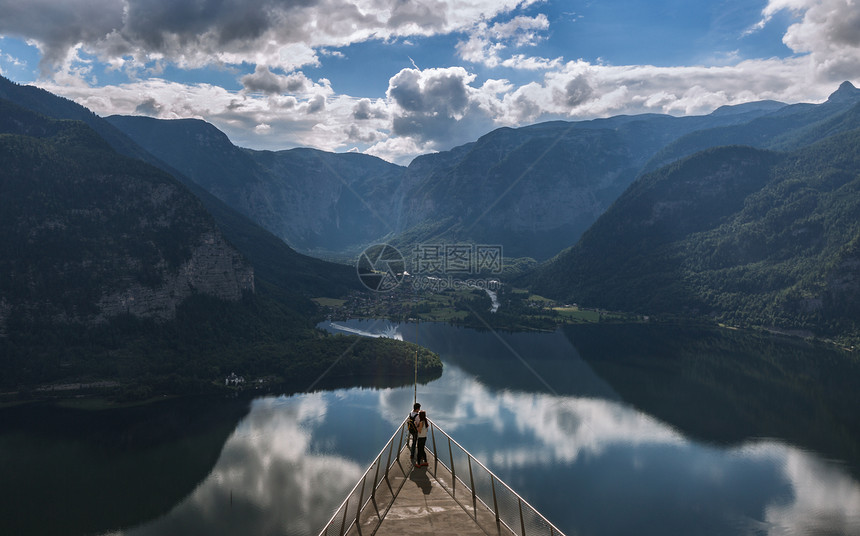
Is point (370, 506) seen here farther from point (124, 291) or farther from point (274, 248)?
point (274, 248)

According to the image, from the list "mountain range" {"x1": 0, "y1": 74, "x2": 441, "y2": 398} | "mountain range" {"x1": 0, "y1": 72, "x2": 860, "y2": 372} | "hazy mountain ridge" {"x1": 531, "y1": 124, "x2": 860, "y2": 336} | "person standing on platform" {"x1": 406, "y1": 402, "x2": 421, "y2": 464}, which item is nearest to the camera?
"person standing on platform" {"x1": 406, "y1": 402, "x2": 421, "y2": 464}

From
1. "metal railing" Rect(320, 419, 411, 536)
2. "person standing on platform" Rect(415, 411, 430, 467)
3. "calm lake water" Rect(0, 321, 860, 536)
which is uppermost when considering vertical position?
"person standing on platform" Rect(415, 411, 430, 467)

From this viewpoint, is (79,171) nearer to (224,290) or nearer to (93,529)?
(224,290)

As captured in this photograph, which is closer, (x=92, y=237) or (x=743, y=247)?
(x=92, y=237)

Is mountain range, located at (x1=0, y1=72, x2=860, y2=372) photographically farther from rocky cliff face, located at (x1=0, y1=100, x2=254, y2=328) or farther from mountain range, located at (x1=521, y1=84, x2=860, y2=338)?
mountain range, located at (x1=521, y1=84, x2=860, y2=338)

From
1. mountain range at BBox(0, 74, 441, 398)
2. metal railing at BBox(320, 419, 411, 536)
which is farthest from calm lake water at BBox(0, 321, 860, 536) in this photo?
metal railing at BBox(320, 419, 411, 536)

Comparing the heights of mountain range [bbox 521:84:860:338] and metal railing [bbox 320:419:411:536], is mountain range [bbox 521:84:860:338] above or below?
above

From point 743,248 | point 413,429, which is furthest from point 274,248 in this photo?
point 413,429

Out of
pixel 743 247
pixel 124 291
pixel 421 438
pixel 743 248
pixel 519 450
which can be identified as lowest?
pixel 519 450
